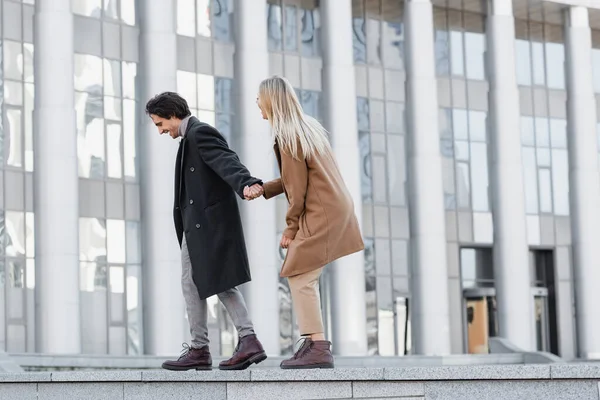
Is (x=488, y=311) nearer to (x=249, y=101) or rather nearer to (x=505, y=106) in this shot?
(x=505, y=106)

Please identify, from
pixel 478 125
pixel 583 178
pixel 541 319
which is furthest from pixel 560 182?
pixel 541 319

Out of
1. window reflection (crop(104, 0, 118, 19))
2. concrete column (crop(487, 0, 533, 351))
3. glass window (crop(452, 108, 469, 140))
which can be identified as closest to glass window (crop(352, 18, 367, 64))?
glass window (crop(452, 108, 469, 140))

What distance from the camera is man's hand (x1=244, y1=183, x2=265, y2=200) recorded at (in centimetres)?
799

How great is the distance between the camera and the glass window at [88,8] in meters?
29.6

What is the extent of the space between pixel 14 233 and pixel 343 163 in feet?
32.3

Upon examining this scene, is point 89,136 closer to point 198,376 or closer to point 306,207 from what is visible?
point 306,207

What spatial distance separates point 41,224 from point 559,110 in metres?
19.0

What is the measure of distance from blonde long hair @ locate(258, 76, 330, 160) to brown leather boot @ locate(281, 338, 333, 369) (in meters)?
1.26

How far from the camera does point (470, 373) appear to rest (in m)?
7.30

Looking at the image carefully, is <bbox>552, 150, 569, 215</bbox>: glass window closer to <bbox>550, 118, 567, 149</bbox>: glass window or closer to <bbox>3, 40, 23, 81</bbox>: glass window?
<bbox>550, 118, 567, 149</bbox>: glass window

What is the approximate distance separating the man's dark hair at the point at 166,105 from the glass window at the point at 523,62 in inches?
1242

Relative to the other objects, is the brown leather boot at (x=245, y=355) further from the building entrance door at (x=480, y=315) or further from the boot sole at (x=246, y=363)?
the building entrance door at (x=480, y=315)

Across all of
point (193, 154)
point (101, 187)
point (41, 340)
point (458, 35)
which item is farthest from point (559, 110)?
point (193, 154)

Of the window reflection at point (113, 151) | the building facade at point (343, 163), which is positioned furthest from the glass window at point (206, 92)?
the window reflection at point (113, 151)
